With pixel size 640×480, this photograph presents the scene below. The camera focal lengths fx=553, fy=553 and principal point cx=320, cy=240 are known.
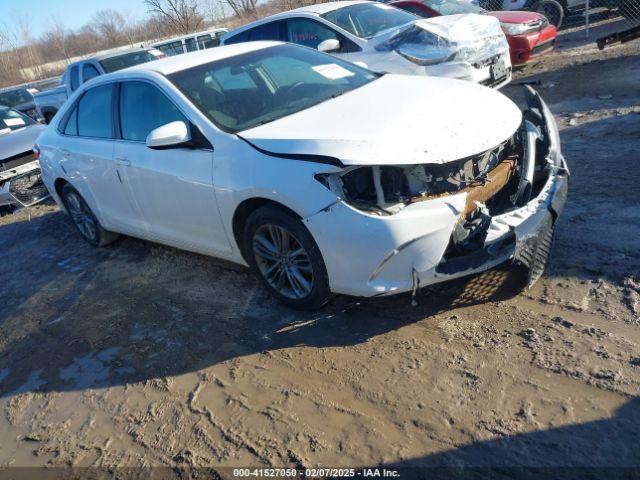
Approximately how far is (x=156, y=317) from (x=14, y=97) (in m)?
18.1

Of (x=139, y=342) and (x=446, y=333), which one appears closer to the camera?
(x=446, y=333)

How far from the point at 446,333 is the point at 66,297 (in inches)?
139

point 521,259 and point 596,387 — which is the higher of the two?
point 521,259

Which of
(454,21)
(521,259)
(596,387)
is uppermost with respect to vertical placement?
(454,21)

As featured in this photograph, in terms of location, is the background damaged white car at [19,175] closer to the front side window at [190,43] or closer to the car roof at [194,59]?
the car roof at [194,59]

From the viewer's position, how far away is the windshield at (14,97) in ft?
61.3

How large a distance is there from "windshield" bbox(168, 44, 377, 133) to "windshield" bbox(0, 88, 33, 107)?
1724 centimetres

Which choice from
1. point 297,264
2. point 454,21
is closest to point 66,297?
point 297,264

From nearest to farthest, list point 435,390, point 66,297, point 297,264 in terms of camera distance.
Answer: point 435,390
point 297,264
point 66,297

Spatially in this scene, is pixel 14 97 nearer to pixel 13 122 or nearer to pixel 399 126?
pixel 13 122

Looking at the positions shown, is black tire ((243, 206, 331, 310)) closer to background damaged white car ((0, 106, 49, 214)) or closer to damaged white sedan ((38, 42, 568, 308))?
damaged white sedan ((38, 42, 568, 308))

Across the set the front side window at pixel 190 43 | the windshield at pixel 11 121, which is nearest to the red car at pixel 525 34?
the windshield at pixel 11 121

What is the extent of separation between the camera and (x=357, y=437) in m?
2.76

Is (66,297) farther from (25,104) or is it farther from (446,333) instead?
(25,104)
